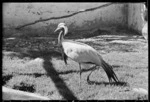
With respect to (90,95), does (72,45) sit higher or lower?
higher

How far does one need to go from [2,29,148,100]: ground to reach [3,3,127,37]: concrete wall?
2.75 metres

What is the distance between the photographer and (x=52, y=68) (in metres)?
5.52

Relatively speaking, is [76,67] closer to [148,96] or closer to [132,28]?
[148,96]

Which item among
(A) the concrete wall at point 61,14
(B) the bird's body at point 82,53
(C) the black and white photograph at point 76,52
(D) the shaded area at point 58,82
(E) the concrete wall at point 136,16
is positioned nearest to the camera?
(D) the shaded area at point 58,82

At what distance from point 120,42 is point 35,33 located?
359 centimetres

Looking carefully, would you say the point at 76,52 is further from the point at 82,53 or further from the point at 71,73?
the point at 71,73

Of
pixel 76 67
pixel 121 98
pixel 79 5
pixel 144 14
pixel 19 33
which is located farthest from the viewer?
pixel 79 5

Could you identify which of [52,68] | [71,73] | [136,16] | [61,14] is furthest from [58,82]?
[61,14]

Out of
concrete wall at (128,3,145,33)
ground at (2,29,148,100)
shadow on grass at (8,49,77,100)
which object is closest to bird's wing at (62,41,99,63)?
ground at (2,29,148,100)

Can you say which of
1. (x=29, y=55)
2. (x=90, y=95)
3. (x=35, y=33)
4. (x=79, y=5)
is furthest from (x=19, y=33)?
(x=90, y=95)

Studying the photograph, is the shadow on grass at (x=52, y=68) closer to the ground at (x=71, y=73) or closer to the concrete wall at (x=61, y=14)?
the ground at (x=71, y=73)

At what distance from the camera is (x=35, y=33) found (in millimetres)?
10578

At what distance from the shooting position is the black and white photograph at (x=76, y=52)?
4.34m

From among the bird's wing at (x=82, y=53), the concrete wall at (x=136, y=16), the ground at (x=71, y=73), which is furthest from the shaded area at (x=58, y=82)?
the concrete wall at (x=136, y=16)
